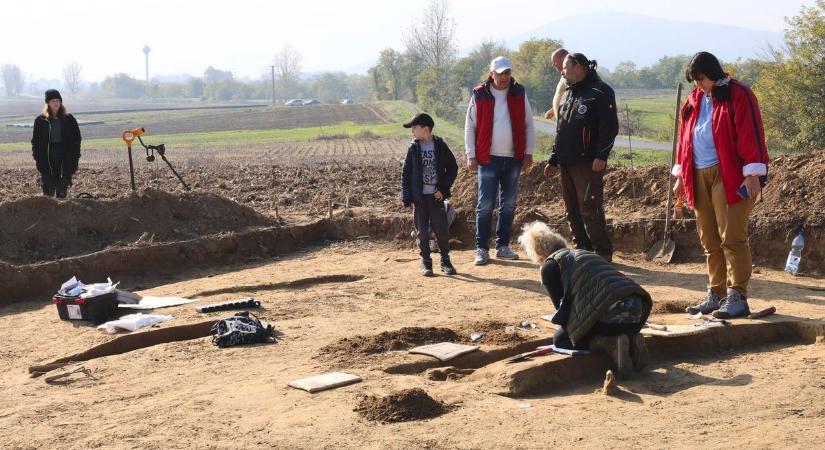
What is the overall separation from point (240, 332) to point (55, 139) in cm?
689

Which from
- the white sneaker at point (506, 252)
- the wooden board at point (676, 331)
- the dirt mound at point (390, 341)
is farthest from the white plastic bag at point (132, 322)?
the wooden board at point (676, 331)

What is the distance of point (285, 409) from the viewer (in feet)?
19.3

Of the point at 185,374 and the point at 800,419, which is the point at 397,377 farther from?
the point at 800,419

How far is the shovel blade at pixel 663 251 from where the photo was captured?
10.8 meters

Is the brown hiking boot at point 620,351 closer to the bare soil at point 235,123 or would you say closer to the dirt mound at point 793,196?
the dirt mound at point 793,196

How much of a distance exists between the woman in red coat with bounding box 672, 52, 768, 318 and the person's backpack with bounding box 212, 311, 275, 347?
3.56 metres

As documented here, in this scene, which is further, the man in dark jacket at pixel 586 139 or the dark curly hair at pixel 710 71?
the man in dark jacket at pixel 586 139

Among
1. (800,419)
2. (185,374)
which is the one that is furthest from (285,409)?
(800,419)

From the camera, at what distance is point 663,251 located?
10922 mm

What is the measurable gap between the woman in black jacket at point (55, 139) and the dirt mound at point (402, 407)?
8964 mm

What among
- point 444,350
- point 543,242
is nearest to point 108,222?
point 444,350

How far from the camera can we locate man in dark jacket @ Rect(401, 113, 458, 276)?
1015 centimetres

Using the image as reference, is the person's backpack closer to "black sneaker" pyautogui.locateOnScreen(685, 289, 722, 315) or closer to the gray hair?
the gray hair

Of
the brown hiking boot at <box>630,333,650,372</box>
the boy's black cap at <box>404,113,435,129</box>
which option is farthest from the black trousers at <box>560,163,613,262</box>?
the brown hiking boot at <box>630,333,650,372</box>
